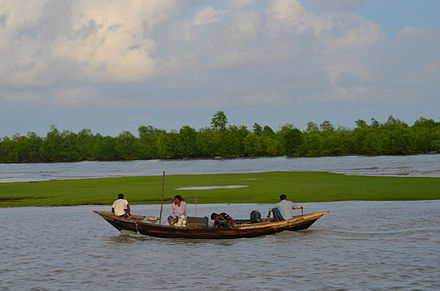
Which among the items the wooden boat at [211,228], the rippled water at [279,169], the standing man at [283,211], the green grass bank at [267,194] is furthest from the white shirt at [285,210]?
the rippled water at [279,169]

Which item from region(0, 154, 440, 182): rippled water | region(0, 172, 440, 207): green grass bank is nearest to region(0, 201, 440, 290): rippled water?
region(0, 172, 440, 207): green grass bank

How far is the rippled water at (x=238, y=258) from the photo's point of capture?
15523 mm

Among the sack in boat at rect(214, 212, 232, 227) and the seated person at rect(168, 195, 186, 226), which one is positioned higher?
the seated person at rect(168, 195, 186, 226)

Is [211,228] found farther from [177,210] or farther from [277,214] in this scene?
[277,214]

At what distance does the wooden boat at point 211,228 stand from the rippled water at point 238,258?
0.32 m

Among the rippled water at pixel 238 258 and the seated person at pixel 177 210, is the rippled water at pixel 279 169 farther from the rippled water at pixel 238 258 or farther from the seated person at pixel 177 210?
the seated person at pixel 177 210

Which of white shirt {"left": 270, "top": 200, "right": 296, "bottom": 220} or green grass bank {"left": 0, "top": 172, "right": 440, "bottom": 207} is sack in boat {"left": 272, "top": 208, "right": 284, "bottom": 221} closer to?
white shirt {"left": 270, "top": 200, "right": 296, "bottom": 220}

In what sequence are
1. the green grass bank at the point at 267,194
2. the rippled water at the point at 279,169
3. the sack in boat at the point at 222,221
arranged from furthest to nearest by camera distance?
the rippled water at the point at 279,169 → the green grass bank at the point at 267,194 → the sack in boat at the point at 222,221

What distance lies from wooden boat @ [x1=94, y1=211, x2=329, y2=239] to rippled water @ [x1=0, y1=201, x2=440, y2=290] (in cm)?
32

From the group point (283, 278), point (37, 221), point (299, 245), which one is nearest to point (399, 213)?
point (299, 245)

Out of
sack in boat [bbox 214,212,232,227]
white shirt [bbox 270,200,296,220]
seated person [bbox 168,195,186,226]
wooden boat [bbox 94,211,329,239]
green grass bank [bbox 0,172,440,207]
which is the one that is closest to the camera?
wooden boat [bbox 94,211,329,239]

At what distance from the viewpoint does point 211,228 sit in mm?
22641

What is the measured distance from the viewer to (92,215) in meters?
33.3

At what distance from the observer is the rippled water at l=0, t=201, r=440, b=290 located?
1552 centimetres
